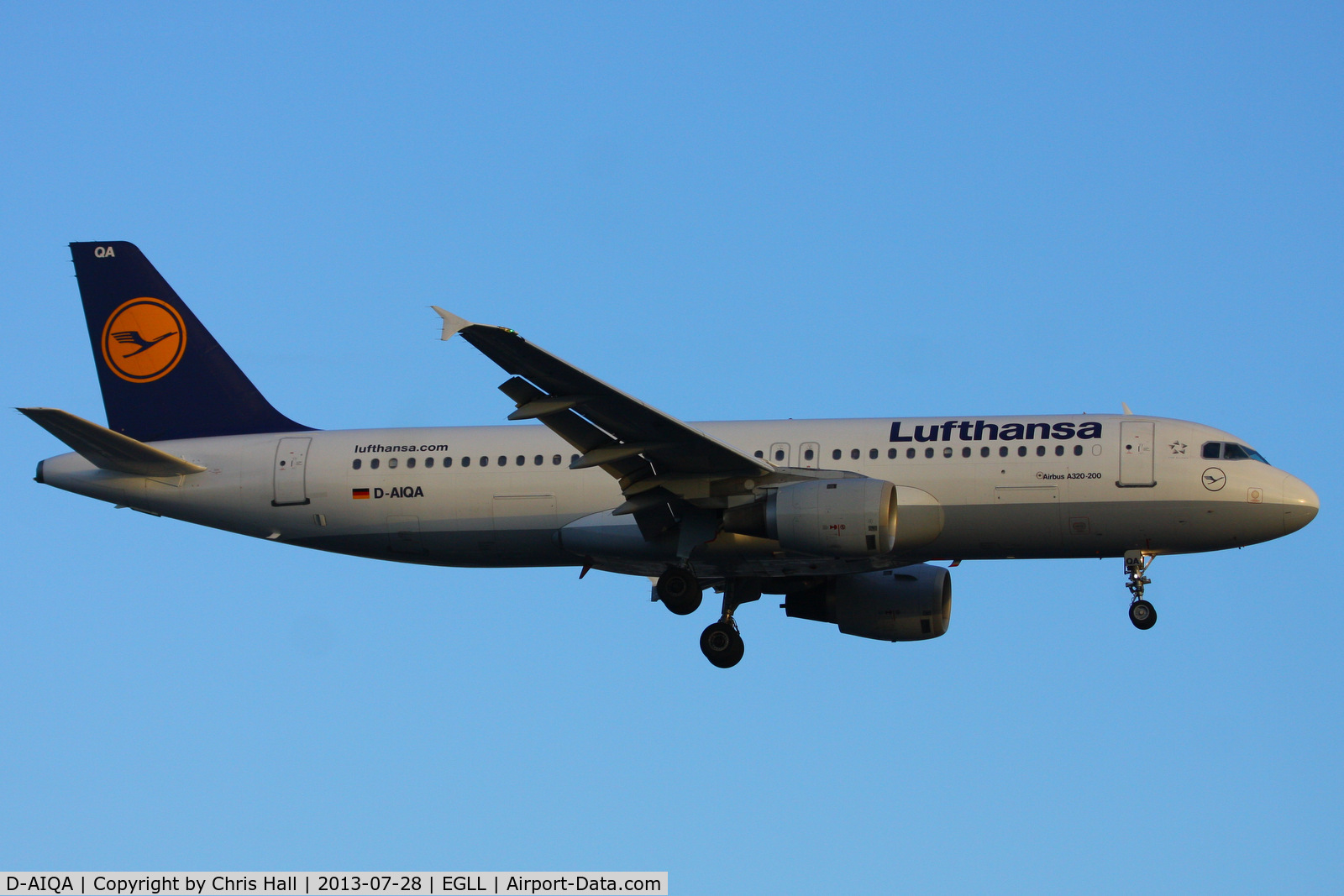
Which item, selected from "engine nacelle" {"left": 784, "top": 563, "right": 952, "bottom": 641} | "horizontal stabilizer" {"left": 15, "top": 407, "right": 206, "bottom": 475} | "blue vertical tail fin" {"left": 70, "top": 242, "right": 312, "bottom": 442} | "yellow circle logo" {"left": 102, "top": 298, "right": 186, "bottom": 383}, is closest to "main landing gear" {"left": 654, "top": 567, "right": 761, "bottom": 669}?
"engine nacelle" {"left": 784, "top": 563, "right": 952, "bottom": 641}

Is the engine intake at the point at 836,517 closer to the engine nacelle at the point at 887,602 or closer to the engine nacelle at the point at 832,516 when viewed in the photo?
the engine nacelle at the point at 832,516

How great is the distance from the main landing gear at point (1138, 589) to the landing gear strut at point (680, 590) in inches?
331

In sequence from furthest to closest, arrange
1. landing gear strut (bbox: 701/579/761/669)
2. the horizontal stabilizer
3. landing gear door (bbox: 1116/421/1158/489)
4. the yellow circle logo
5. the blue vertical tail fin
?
the yellow circle logo, the blue vertical tail fin, landing gear strut (bbox: 701/579/761/669), the horizontal stabilizer, landing gear door (bbox: 1116/421/1158/489)

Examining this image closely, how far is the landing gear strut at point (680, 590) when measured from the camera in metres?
30.7

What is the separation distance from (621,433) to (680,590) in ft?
13.2

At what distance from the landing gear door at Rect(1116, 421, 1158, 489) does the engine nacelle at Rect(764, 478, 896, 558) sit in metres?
4.73

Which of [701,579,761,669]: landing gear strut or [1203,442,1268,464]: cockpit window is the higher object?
[1203,442,1268,464]: cockpit window

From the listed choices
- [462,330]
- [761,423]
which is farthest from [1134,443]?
[462,330]

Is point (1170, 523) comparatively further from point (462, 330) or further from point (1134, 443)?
point (462, 330)

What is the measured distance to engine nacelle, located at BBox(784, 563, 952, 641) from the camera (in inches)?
1332

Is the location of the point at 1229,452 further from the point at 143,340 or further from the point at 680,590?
the point at 143,340

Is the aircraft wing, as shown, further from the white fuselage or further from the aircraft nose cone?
the aircraft nose cone

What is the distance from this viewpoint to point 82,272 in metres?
36.1

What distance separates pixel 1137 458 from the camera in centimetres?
2972
